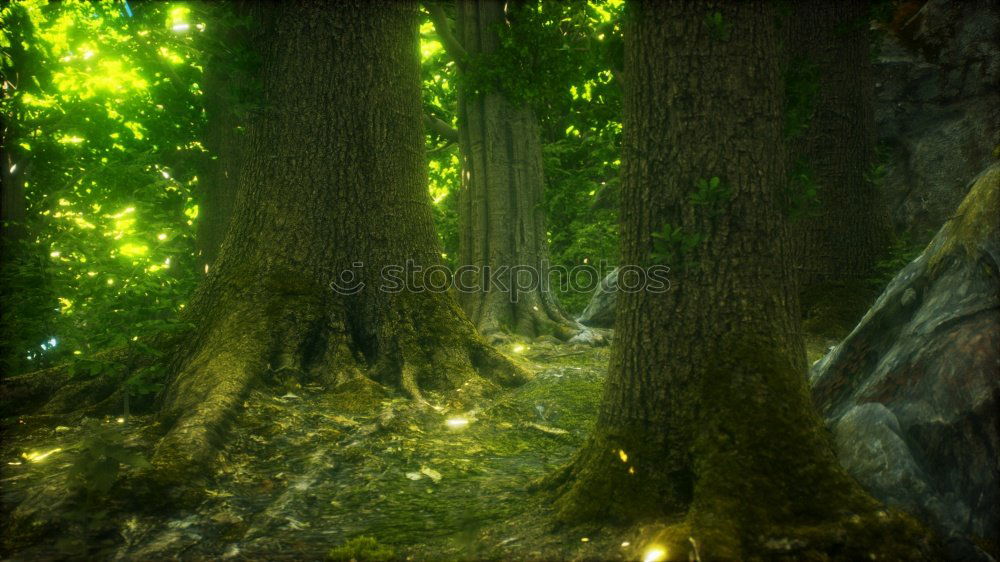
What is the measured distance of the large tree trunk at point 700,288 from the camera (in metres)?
3.18

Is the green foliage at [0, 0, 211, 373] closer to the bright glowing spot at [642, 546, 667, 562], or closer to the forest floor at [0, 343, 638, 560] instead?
the forest floor at [0, 343, 638, 560]

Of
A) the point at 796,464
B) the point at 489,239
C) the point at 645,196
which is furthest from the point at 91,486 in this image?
the point at 489,239

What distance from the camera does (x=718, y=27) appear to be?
11.1ft

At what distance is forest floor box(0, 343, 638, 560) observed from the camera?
131 inches

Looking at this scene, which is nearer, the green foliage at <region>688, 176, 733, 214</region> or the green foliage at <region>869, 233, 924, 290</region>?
the green foliage at <region>688, 176, 733, 214</region>

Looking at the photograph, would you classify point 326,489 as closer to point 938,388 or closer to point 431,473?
point 431,473

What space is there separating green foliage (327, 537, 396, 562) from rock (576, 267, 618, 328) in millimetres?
9090

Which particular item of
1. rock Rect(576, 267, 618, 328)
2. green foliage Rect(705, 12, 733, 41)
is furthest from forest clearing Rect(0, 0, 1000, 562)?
rock Rect(576, 267, 618, 328)

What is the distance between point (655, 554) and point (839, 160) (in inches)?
274

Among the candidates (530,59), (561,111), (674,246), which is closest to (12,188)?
(530,59)

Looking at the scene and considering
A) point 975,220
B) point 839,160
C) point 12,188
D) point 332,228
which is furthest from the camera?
point 12,188

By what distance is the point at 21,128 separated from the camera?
10273 mm

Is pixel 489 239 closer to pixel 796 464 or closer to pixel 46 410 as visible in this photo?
pixel 46 410

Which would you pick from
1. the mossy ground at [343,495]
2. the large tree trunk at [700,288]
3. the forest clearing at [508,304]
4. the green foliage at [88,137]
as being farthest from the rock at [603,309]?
the large tree trunk at [700,288]
